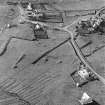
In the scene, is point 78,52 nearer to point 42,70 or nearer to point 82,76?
point 82,76

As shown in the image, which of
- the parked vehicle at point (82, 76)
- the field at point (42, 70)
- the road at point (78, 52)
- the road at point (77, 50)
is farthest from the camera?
the road at point (77, 50)

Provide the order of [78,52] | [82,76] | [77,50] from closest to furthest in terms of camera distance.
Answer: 1. [82,76]
2. [78,52]
3. [77,50]

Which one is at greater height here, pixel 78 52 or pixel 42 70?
pixel 78 52

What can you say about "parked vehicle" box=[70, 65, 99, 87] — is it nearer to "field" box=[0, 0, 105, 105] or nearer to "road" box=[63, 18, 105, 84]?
"field" box=[0, 0, 105, 105]

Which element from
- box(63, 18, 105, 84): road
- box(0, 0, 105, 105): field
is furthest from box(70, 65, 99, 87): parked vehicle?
box(63, 18, 105, 84): road

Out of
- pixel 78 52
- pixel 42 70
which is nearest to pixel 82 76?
pixel 42 70

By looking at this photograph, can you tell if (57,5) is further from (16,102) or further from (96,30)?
(16,102)

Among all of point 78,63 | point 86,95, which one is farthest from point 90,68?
point 86,95

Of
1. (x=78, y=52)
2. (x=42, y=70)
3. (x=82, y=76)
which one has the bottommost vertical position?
(x=82, y=76)

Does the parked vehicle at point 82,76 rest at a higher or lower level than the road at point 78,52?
lower

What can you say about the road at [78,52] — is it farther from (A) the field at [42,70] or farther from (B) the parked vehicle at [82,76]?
(B) the parked vehicle at [82,76]

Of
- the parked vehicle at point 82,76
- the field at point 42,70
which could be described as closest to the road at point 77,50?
the field at point 42,70

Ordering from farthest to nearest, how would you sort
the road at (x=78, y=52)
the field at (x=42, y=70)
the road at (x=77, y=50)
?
the road at (x=77, y=50)
the road at (x=78, y=52)
the field at (x=42, y=70)

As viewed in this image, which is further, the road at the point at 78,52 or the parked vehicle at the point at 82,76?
the road at the point at 78,52
